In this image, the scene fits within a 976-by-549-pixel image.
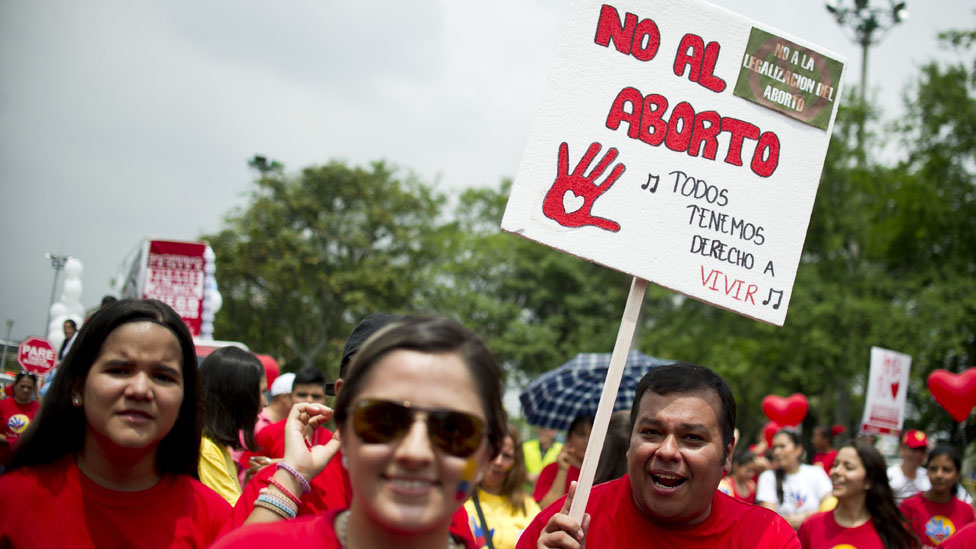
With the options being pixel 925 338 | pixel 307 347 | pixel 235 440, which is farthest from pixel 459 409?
pixel 307 347

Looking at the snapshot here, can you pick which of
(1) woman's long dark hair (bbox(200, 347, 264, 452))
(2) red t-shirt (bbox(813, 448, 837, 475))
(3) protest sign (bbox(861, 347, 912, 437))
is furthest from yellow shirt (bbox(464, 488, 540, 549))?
(3) protest sign (bbox(861, 347, 912, 437))

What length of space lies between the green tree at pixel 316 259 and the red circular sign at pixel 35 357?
19272 millimetres

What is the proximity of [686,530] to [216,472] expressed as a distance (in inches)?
76.5

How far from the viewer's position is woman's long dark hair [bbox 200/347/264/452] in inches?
163

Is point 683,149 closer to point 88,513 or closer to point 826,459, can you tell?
point 88,513

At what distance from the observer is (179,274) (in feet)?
45.0

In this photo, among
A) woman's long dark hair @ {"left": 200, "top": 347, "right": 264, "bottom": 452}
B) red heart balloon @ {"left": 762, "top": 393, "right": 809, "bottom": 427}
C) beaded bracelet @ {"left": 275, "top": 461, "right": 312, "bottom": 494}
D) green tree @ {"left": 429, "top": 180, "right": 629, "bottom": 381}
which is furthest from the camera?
green tree @ {"left": 429, "top": 180, "right": 629, "bottom": 381}

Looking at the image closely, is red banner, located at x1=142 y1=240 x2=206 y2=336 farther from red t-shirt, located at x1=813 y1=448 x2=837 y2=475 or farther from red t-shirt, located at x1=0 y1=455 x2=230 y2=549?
red t-shirt, located at x1=0 y1=455 x2=230 y2=549

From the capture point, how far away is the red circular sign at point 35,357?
986 centimetres

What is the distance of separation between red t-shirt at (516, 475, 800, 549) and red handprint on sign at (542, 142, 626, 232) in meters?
0.96

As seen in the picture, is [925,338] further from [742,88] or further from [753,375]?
[742,88]

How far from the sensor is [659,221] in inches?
123

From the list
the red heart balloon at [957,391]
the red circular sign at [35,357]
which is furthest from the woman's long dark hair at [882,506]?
the red circular sign at [35,357]

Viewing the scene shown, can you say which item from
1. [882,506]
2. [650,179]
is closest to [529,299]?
[882,506]
